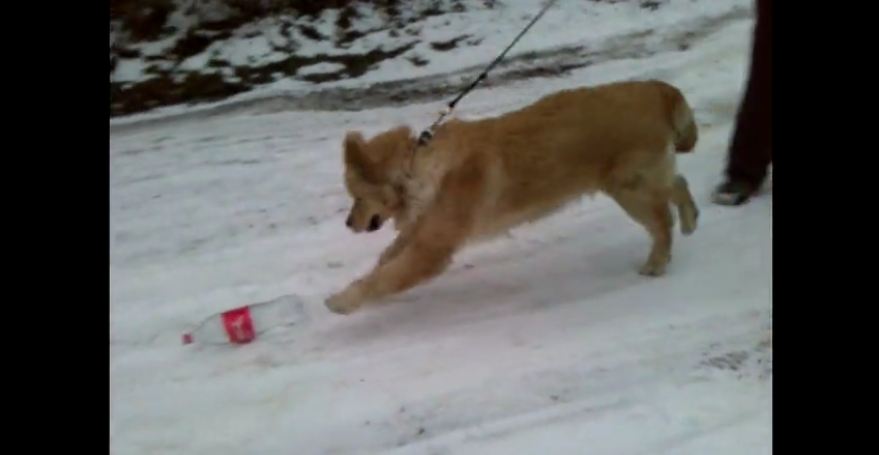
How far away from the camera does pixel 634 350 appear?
4.02m

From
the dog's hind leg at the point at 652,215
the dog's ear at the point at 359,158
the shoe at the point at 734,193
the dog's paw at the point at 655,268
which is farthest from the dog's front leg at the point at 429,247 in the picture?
the shoe at the point at 734,193

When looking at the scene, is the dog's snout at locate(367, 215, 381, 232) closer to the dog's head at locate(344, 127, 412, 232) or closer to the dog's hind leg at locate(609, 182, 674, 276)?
the dog's head at locate(344, 127, 412, 232)

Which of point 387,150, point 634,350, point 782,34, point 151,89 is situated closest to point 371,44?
point 151,89

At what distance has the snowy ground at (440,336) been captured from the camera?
3.58 metres

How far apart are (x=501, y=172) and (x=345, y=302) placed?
0.83 metres

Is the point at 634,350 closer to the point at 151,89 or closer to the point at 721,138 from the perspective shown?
Result: the point at 721,138

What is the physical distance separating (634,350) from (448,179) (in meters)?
1.00

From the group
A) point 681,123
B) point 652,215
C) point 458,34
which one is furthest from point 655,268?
point 458,34

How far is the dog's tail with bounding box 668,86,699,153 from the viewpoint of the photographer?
4.50 metres

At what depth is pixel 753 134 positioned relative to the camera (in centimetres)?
518

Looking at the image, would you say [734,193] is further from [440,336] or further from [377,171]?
[377,171]

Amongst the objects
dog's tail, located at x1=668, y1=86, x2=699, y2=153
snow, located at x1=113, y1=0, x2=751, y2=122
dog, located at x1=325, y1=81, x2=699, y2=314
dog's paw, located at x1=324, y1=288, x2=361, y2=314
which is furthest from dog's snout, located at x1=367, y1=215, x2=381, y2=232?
snow, located at x1=113, y1=0, x2=751, y2=122

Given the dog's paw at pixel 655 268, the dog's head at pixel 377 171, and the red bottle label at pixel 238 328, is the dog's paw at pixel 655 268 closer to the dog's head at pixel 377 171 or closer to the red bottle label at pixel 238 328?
the dog's head at pixel 377 171

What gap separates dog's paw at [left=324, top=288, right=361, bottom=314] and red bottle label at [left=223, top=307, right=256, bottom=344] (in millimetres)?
335
